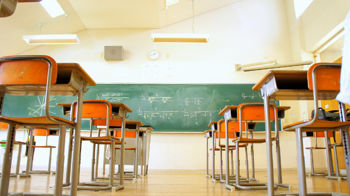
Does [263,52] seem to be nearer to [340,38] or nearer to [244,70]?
[244,70]

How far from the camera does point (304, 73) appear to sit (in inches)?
76.6

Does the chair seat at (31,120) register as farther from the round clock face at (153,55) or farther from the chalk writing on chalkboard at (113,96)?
the round clock face at (153,55)

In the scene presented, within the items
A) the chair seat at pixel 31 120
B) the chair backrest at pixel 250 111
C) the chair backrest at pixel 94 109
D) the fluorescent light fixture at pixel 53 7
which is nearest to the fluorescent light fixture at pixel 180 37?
the chair backrest at pixel 250 111

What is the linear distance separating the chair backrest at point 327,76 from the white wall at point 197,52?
12.9ft

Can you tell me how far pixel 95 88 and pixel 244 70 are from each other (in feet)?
11.0

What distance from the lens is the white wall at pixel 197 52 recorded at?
5504 millimetres

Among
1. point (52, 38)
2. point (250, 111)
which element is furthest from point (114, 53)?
point (250, 111)

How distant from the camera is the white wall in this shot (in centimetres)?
550

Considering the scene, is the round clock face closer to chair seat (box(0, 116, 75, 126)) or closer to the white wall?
the white wall

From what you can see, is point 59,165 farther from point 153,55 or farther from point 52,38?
point 153,55

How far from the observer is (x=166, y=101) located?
18.4 feet

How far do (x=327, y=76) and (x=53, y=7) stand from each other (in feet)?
16.9

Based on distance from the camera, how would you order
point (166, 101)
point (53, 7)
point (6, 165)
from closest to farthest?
point (6, 165) → point (53, 7) → point (166, 101)

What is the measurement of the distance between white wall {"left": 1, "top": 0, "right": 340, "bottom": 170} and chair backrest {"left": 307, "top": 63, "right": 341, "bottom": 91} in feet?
12.9
